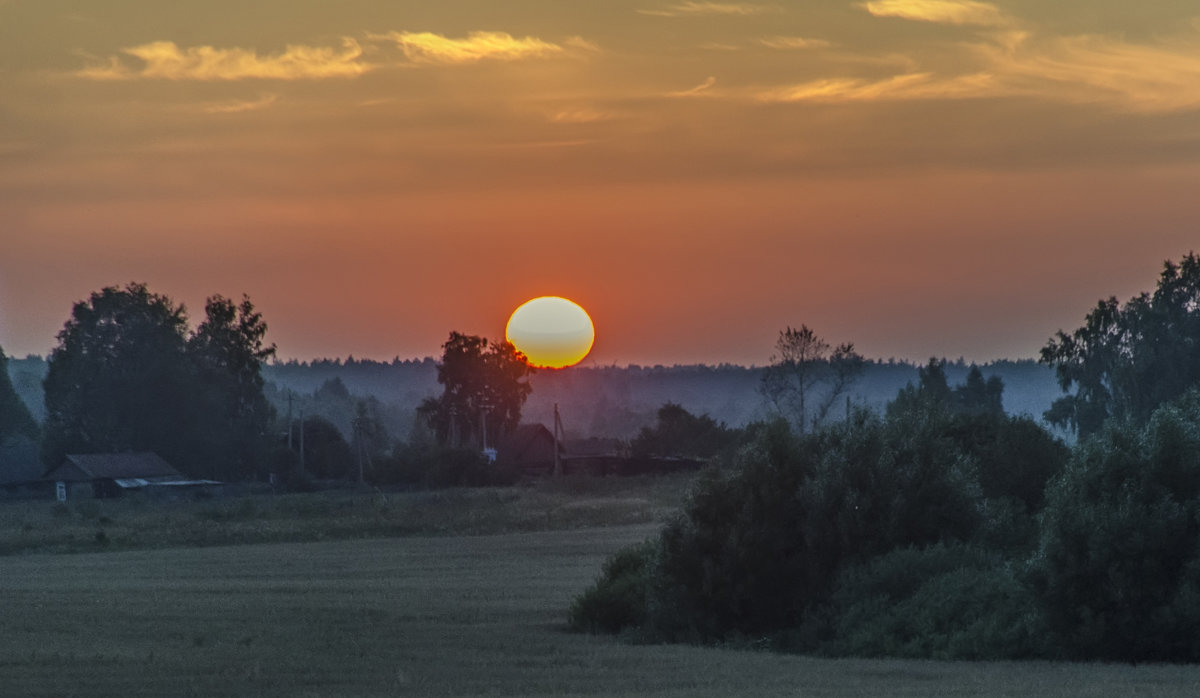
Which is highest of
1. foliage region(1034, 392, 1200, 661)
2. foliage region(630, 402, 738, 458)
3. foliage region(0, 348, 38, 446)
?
foliage region(0, 348, 38, 446)

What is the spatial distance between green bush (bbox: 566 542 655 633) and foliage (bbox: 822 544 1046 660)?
20.9ft

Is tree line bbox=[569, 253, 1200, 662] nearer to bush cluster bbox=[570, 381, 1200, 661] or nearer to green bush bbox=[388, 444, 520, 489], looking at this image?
bush cluster bbox=[570, 381, 1200, 661]

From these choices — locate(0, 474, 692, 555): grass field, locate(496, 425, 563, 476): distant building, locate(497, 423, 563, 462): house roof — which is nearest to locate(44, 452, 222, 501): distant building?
locate(0, 474, 692, 555): grass field

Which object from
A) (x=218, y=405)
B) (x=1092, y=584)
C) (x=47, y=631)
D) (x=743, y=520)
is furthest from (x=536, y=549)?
(x=218, y=405)

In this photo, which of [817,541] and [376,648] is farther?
[817,541]

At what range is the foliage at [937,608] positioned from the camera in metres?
30.6

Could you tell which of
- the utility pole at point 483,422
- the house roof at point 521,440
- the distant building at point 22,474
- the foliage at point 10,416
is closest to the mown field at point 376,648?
the distant building at point 22,474

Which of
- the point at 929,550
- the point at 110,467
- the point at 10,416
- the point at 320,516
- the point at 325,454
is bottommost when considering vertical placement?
the point at 320,516

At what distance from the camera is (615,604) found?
133ft

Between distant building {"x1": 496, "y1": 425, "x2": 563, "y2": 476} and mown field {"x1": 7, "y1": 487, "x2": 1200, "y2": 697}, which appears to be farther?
distant building {"x1": 496, "y1": 425, "x2": 563, "y2": 476}

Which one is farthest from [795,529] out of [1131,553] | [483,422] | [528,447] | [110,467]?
[483,422]

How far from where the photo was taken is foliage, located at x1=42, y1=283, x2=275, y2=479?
12262cm

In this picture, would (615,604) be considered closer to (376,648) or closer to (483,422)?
(376,648)

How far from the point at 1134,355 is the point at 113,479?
2854 inches
